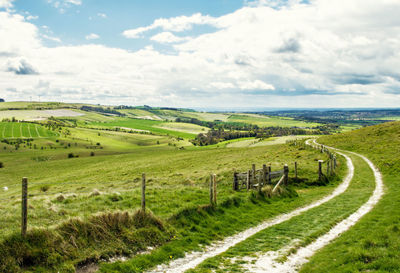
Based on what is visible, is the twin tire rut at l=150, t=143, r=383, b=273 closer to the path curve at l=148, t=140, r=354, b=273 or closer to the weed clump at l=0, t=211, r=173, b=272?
the path curve at l=148, t=140, r=354, b=273

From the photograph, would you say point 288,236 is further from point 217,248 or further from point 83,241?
point 83,241

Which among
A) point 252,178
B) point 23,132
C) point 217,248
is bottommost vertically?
point 23,132

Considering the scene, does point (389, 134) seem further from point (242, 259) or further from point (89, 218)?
point (89, 218)

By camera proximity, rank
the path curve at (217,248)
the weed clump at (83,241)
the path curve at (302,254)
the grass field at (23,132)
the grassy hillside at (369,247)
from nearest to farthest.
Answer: the grassy hillside at (369,247)
the weed clump at (83,241)
the path curve at (302,254)
the path curve at (217,248)
the grass field at (23,132)

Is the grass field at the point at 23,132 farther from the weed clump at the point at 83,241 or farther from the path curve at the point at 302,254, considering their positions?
the path curve at the point at 302,254

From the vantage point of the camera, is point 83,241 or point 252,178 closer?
point 83,241

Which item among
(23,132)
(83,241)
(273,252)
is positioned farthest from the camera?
(23,132)

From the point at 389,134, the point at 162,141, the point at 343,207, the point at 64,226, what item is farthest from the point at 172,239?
the point at 162,141

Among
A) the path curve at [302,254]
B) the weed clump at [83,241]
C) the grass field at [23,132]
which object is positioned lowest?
the grass field at [23,132]

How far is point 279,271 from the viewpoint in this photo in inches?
376

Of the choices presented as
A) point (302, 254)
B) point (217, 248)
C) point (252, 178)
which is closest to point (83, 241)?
point (217, 248)

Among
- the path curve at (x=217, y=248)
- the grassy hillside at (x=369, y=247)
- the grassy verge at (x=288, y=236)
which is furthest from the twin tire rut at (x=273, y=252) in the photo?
the grassy hillside at (x=369, y=247)

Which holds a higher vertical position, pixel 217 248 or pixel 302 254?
pixel 302 254

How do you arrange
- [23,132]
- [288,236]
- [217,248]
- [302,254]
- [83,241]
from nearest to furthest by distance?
[83,241] → [302,254] → [217,248] → [288,236] → [23,132]
